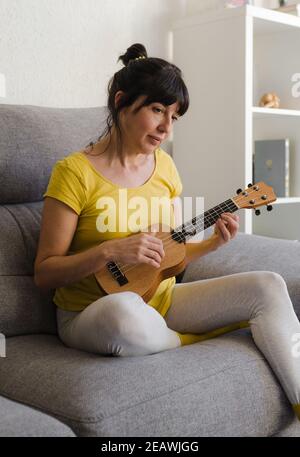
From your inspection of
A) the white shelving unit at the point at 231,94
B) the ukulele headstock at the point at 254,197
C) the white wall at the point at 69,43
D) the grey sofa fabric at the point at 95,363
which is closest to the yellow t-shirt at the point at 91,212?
the grey sofa fabric at the point at 95,363

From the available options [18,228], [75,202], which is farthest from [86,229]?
[18,228]

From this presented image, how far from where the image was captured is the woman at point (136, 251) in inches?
58.3

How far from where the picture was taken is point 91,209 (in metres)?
1.59

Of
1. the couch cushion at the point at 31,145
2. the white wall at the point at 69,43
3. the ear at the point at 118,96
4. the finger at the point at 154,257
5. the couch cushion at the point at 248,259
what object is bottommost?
the couch cushion at the point at 248,259

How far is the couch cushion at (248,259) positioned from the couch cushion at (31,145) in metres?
0.44

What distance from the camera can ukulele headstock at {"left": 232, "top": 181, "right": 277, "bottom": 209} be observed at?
1.71 meters

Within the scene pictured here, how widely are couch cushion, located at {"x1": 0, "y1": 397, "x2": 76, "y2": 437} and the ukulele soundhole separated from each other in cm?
48

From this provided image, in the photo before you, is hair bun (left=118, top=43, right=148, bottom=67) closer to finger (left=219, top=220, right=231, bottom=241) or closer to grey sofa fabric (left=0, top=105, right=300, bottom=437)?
grey sofa fabric (left=0, top=105, right=300, bottom=437)

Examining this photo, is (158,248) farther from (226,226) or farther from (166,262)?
(226,226)

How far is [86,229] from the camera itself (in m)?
1.60

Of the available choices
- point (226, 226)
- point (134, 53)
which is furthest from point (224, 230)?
point (134, 53)

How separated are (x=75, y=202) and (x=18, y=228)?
0.75ft

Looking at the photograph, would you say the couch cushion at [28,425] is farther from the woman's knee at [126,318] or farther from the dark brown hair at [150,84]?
the dark brown hair at [150,84]
